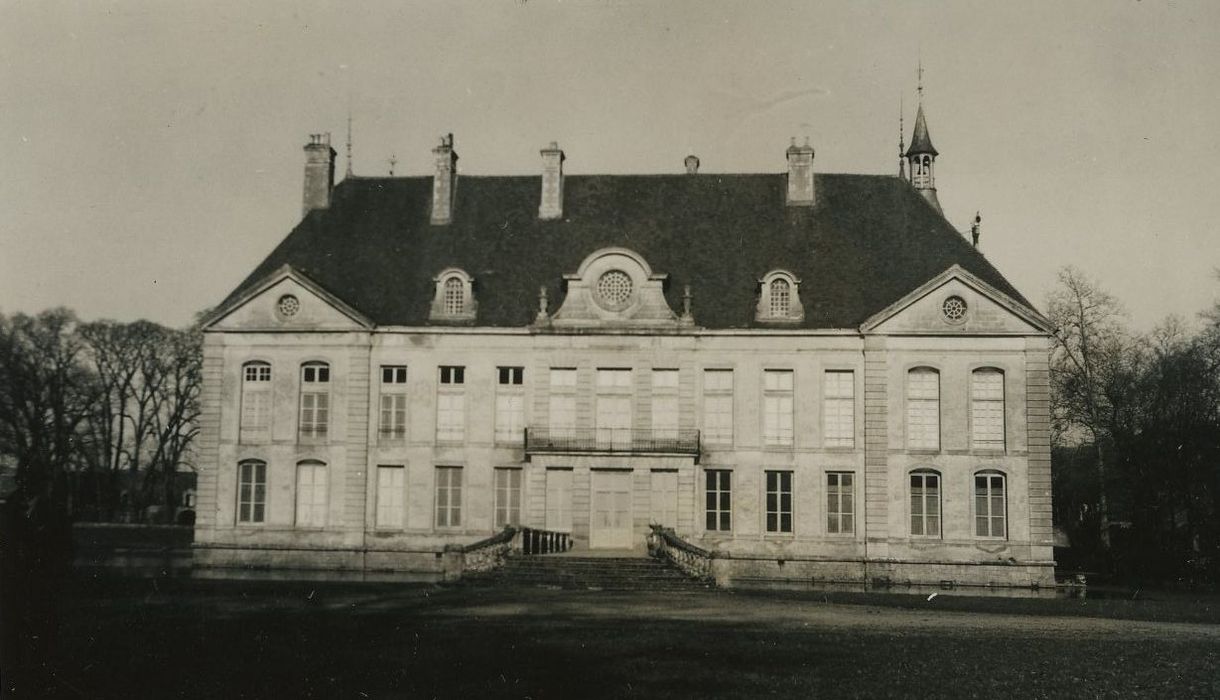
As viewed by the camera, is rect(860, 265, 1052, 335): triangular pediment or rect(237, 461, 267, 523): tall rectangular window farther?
rect(237, 461, 267, 523): tall rectangular window

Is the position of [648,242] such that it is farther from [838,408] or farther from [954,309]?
[954,309]

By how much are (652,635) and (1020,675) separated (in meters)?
4.53

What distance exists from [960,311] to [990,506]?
18.1 feet

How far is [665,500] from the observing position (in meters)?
33.1

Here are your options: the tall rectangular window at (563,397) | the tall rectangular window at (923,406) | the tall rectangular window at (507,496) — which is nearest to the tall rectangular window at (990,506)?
the tall rectangular window at (923,406)

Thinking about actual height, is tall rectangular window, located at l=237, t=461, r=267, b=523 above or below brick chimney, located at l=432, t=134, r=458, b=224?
below

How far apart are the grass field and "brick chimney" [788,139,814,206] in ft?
61.4

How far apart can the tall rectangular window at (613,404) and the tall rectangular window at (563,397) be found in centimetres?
76

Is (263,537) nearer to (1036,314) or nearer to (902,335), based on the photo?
(902,335)

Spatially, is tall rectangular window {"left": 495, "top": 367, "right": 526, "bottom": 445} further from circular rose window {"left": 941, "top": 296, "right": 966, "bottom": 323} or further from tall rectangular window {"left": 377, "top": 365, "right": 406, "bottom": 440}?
circular rose window {"left": 941, "top": 296, "right": 966, "bottom": 323}

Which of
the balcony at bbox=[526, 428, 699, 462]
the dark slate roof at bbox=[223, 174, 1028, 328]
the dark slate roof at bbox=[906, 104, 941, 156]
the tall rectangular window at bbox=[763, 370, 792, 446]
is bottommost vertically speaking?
the balcony at bbox=[526, 428, 699, 462]

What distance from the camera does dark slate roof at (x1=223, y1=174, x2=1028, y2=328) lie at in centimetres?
3475

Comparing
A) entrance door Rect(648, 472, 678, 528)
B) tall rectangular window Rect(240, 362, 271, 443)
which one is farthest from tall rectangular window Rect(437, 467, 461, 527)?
entrance door Rect(648, 472, 678, 528)

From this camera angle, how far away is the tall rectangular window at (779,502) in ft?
109
